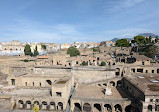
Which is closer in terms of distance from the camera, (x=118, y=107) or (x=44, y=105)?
(x=118, y=107)

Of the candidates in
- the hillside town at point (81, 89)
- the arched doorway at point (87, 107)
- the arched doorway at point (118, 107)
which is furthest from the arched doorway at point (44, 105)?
the arched doorway at point (118, 107)

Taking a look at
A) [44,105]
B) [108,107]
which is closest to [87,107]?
[108,107]

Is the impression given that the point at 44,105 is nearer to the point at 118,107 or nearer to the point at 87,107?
the point at 87,107

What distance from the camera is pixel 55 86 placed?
21531 mm

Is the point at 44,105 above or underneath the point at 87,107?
above

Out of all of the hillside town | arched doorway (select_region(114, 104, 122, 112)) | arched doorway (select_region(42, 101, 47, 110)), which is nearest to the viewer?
the hillside town

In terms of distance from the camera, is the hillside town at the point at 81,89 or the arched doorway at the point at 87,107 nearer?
the hillside town at the point at 81,89

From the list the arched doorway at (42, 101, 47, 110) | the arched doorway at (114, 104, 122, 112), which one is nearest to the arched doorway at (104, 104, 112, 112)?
the arched doorway at (114, 104, 122, 112)

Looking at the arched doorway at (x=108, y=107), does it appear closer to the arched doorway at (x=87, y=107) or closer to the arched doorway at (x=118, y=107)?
the arched doorway at (x=118, y=107)

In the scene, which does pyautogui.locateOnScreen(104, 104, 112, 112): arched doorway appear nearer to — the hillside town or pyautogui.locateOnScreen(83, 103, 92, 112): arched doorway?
the hillside town

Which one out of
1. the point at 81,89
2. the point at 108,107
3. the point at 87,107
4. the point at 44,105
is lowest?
the point at 108,107

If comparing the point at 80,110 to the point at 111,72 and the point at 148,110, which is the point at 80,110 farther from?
the point at 111,72

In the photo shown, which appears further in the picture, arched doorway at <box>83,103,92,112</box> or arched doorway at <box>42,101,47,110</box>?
arched doorway at <box>42,101,47,110</box>

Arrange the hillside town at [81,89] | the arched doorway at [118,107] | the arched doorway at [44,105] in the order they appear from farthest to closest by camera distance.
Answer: the arched doorway at [44,105] < the arched doorway at [118,107] < the hillside town at [81,89]
